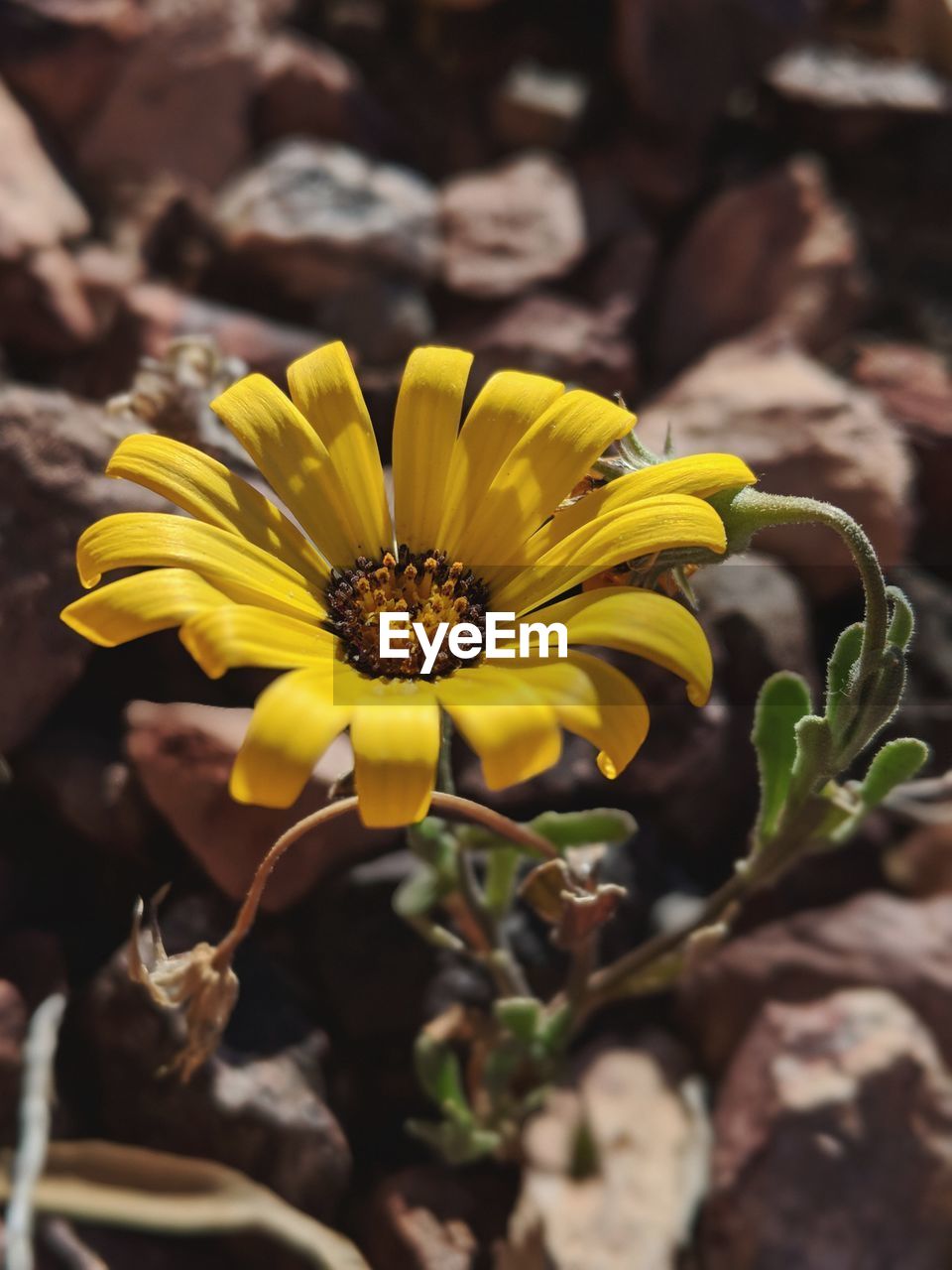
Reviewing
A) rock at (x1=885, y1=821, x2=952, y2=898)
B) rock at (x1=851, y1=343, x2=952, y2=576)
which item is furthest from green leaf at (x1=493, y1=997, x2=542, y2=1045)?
rock at (x1=851, y1=343, x2=952, y2=576)

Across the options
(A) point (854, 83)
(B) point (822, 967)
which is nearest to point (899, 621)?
(B) point (822, 967)

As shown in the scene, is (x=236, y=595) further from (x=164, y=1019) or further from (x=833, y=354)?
(x=833, y=354)

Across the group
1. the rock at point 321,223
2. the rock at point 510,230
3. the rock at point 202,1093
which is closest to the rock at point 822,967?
the rock at point 202,1093

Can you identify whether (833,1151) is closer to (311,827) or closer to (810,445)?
(311,827)

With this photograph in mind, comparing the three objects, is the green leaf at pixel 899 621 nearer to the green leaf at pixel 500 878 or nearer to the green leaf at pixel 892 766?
the green leaf at pixel 892 766

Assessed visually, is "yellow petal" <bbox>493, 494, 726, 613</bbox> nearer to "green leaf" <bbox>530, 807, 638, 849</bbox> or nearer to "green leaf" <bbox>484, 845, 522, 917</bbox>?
"green leaf" <bbox>530, 807, 638, 849</bbox>
